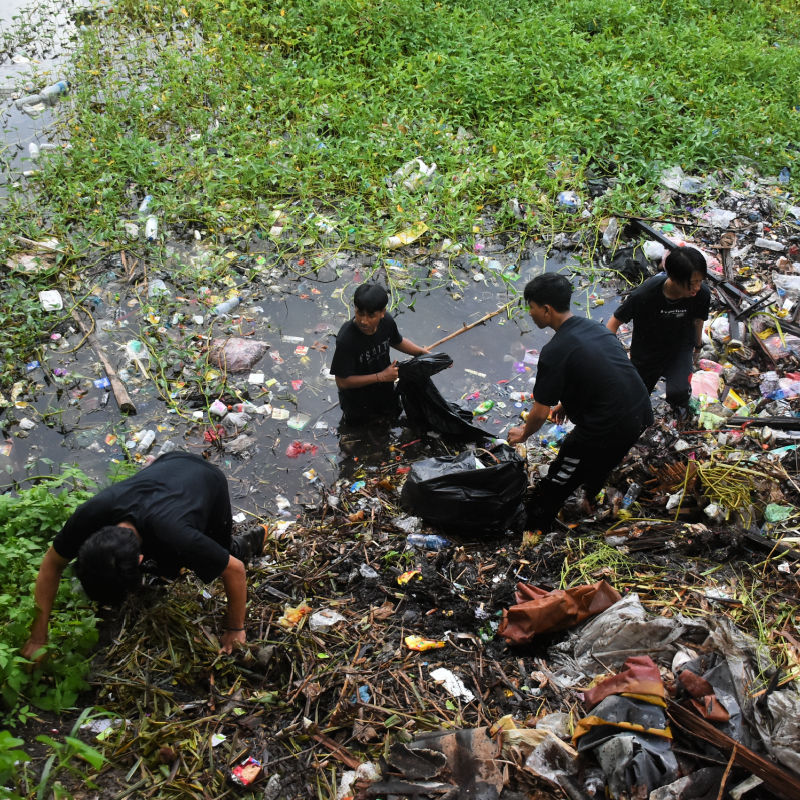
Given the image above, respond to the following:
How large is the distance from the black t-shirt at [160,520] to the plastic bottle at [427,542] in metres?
1.21

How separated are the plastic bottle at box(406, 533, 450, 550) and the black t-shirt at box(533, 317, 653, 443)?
2.91 feet

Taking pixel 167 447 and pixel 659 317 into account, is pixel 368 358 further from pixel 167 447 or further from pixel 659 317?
pixel 659 317

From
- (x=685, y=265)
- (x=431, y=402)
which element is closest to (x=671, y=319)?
(x=685, y=265)

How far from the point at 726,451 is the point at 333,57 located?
18.8 feet

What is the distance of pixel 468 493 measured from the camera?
3.40 m

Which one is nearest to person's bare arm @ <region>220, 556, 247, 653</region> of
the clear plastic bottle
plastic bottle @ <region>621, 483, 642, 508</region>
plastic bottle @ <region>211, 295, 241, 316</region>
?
plastic bottle @ <region>621, 483, 642, 508</region>

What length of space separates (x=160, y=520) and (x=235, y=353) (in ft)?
7.84

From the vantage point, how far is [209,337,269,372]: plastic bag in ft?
15.5

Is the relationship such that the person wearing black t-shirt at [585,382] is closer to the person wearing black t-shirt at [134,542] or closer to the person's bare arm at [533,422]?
the person's bare arm at [533,422]

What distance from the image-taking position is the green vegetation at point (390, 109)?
572 centimetres

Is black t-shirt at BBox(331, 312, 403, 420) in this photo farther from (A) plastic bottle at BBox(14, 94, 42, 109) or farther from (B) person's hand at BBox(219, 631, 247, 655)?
(A) plastic bottle at BBox(14, 94, 42, 109)

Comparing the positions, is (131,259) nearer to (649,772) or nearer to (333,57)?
(333,57)

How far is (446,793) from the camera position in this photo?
2.24 m

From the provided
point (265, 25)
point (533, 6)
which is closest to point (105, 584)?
point (265, 25)
